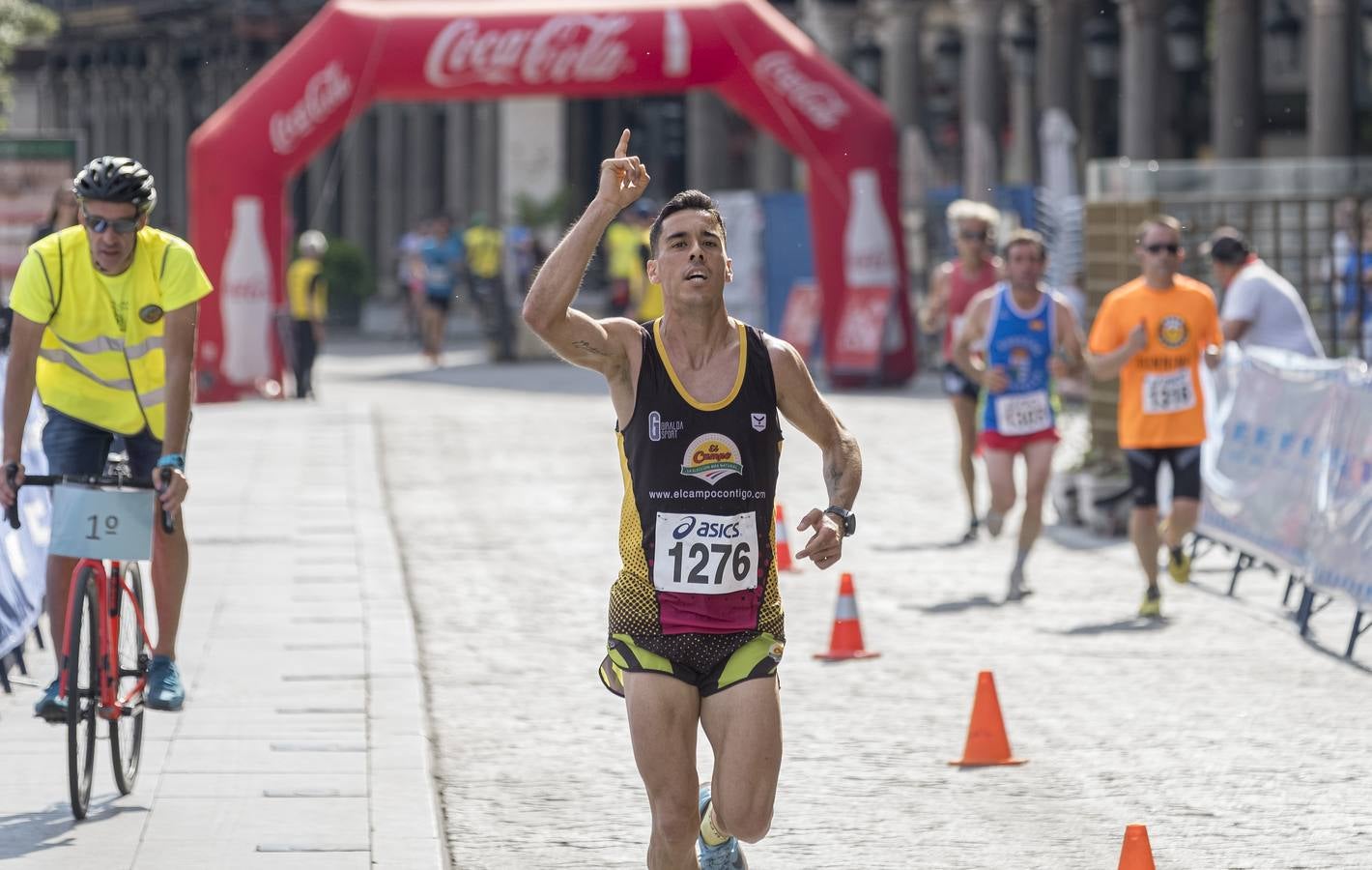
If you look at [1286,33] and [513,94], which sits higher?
[1286,33]

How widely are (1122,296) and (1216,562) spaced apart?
8.06 ft

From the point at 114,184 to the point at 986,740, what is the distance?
317 cm

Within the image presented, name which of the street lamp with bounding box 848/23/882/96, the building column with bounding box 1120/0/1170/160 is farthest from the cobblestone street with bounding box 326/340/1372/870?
the street lamp with bounding box 848/23/882/96

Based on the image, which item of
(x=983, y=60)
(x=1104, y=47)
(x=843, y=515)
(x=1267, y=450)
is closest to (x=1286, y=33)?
(x=1104, y=47)

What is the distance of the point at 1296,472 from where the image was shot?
38.1ft

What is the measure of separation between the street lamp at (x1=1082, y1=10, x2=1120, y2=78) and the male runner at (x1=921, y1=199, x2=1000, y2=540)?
19.3 meters

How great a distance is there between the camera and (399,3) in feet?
81.7

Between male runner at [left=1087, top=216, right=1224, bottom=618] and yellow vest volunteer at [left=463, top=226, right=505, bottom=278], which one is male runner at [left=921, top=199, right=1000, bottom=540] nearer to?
male runner at [left=1087, top=216, right=1224, bottom=618]

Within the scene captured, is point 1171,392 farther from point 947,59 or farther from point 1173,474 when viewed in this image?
point 947,59

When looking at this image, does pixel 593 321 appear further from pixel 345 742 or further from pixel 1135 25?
pixel 1135 25

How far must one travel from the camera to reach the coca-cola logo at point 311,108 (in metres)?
24.0

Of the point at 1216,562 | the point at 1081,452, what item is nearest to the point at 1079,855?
the point at 1216,562

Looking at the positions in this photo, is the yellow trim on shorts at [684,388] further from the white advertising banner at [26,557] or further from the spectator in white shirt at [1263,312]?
the spectator in white shirt at [1263,312]

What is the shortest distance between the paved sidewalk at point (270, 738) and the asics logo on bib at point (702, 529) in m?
1.38
